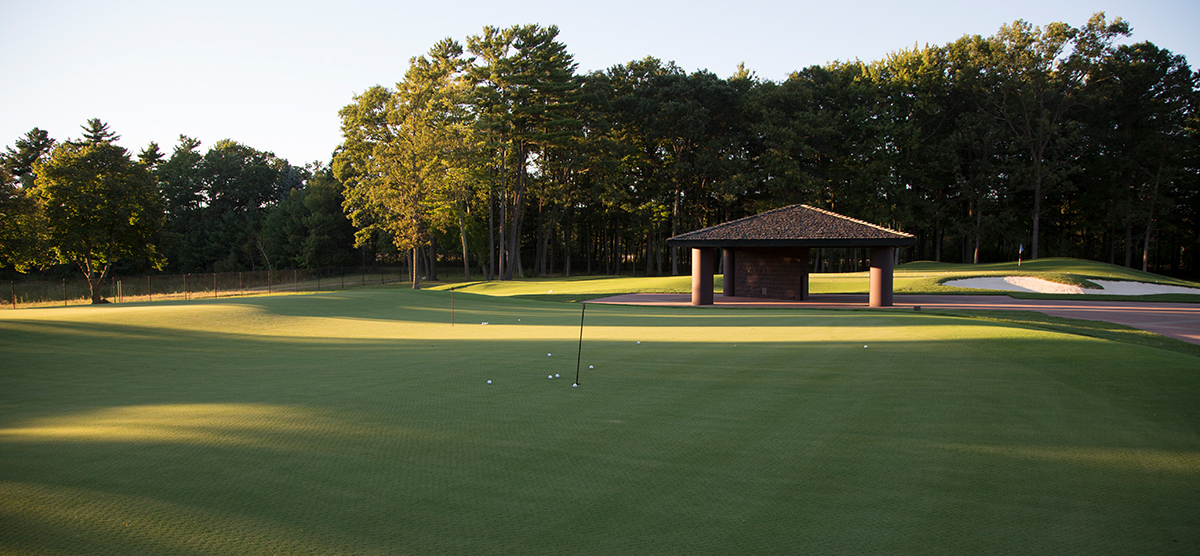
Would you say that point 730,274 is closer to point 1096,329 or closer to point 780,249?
point 780,249

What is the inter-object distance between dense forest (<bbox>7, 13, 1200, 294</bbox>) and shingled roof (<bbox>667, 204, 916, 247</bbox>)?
23.0 meters

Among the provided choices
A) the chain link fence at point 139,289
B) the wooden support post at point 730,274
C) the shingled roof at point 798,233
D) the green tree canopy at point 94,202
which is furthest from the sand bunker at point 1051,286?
the green tree canopy at point 94,202

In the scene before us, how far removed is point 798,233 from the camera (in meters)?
25.6

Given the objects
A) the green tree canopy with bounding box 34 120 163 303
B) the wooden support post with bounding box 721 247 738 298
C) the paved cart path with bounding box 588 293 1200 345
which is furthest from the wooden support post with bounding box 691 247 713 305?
the green tree canopy with bounding box 34 120 163 303

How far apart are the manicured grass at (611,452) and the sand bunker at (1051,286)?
25.0 metres

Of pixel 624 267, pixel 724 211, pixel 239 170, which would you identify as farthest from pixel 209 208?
pixel 724 211

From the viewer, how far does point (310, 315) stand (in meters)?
17.7

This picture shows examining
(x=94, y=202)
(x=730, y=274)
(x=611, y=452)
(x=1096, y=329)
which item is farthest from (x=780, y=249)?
(x=94, y=202)

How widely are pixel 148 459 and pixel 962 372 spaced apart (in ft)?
30.4

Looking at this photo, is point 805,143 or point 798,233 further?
point 805,143

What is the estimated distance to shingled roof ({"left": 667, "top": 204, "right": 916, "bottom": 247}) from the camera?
2436 centimetres

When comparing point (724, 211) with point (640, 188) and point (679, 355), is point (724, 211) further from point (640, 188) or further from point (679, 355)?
point (679, 355)

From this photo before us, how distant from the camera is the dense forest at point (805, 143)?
154 feet

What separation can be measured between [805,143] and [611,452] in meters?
A: 51.6
